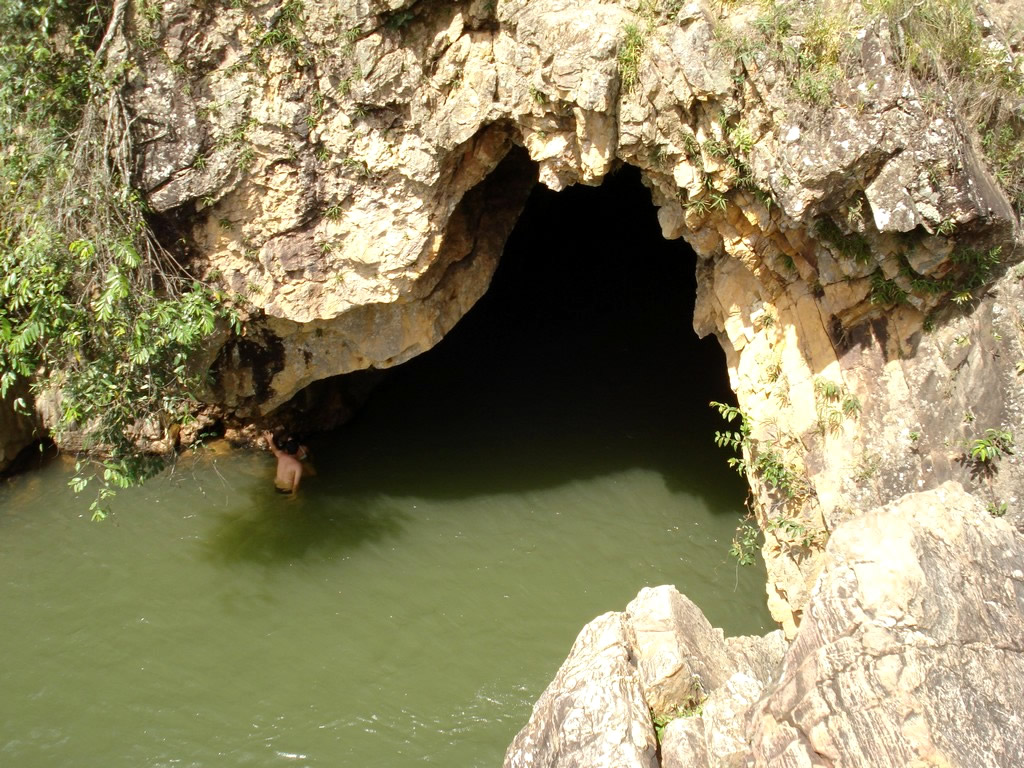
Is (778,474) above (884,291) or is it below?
below

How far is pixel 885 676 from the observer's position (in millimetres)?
3523

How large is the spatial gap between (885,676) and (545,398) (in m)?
6.74

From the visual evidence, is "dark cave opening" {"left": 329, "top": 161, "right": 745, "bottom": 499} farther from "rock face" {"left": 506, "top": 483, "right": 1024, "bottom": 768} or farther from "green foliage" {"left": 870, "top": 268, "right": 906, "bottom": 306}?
"rock face" {"left": 506, "top": 483, "right": 1024, "bottom": 768}

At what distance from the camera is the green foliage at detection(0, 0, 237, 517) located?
6.62 metres

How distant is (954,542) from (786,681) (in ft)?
3.50

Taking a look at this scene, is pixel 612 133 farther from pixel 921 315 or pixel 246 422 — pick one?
pixel 246 422

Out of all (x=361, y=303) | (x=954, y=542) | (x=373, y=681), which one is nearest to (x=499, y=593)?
(x=373, y=681)

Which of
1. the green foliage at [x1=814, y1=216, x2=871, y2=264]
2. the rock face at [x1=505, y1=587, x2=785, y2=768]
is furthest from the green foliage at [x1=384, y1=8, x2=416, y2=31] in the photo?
the rock face at [x1=505, y1=587, x2=785, y2=768]

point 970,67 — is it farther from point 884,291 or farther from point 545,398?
point 545,398

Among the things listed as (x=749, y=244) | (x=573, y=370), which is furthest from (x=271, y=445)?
(x=749, y=244)

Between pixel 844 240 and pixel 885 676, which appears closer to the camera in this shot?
pixel 885 676

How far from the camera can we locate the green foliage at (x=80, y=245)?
21.7 ft

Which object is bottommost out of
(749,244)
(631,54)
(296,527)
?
(296,527)

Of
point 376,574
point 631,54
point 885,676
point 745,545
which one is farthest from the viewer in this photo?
point 376,574
